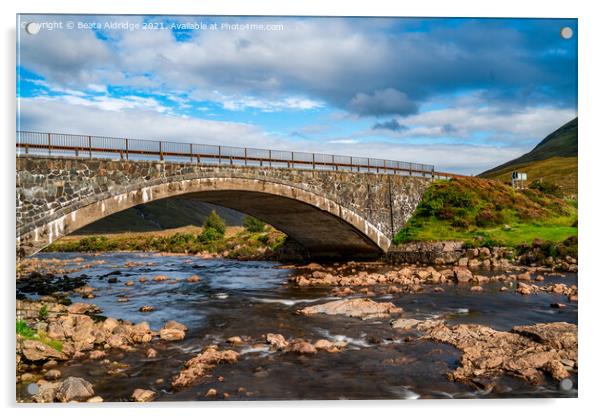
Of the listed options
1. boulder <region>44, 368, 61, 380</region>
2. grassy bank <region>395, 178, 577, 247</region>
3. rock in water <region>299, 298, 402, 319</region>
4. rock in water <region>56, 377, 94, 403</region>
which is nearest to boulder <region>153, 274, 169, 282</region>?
rock in water <region>299, 298, 402, 319</region>

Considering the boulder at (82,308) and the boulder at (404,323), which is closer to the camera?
the boulder at (404,323)

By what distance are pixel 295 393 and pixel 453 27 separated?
36.8 ft

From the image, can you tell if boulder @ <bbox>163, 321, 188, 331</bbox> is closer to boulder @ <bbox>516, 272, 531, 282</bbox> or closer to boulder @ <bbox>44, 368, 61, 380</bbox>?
boulder @ <bbox>44, 368, 61, 380</bbox>

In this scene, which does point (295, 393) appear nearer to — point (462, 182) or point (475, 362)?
point (475, 362)

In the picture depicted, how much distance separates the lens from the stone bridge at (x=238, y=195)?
19.5m

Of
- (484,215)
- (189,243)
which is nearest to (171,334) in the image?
(484,215)

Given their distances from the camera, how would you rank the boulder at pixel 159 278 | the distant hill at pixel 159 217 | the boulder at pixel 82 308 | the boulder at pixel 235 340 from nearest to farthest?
the boulder at pixel 235 340 < the boulder at pixel 82 308 < the boulder at pixel 159 278 < the distant hill at pixel 159 217

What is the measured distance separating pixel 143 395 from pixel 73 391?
1.70 meters

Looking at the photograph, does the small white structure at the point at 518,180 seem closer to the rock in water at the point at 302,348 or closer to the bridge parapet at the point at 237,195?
the bridge parapet at the point at 237,195

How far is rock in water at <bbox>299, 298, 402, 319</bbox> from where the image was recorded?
2033cm

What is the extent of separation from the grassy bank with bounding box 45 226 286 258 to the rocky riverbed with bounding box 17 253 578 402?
25.8 m

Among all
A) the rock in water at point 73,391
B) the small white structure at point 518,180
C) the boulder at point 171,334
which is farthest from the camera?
the small white structure at point 518,180

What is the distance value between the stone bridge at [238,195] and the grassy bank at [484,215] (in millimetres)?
1685

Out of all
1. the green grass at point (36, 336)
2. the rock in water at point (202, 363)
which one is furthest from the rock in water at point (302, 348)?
the green grass at point (36, 336)
